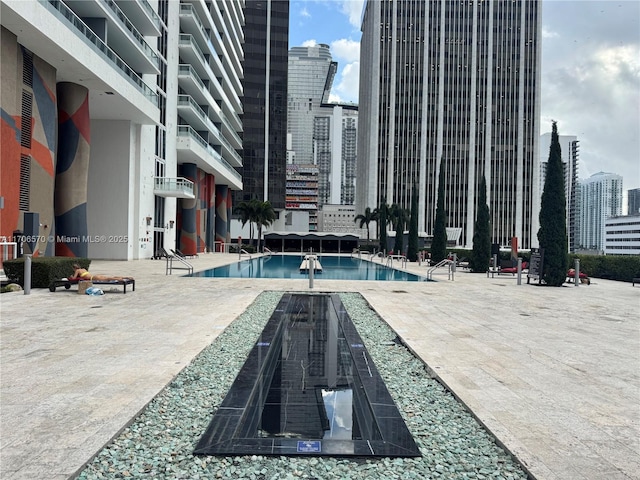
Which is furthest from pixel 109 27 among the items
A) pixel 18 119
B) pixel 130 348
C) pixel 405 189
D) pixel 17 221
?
pixel 405 189

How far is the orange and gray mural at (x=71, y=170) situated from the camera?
889 inches

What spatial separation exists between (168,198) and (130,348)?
32.2 meters

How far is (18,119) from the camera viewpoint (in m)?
17.4

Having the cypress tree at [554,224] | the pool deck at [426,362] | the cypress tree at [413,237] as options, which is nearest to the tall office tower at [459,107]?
the cypress tree at [413,237]

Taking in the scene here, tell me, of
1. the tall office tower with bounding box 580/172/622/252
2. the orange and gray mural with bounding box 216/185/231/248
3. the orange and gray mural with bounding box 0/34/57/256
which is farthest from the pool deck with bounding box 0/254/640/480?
the tall office tower with bounding box 580/172/622/252

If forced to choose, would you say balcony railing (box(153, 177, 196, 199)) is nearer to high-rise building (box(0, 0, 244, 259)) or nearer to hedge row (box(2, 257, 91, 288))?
high-rise building (box(0, 0, 244, 259))

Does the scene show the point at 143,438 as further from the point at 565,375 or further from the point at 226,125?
the point at 226,125

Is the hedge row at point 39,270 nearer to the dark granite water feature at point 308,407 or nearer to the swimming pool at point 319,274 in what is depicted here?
the swimming pool at point 319,274

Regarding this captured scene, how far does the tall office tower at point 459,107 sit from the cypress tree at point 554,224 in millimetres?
59760

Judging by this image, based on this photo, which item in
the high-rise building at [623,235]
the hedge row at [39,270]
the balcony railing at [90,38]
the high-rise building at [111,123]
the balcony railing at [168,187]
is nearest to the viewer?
the hedge row at [39,270]

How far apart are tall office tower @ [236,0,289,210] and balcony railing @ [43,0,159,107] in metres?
49.6

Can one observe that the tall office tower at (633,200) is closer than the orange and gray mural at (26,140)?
No

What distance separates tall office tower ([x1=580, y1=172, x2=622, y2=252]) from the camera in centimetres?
A: 16625

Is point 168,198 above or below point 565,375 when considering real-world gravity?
above
